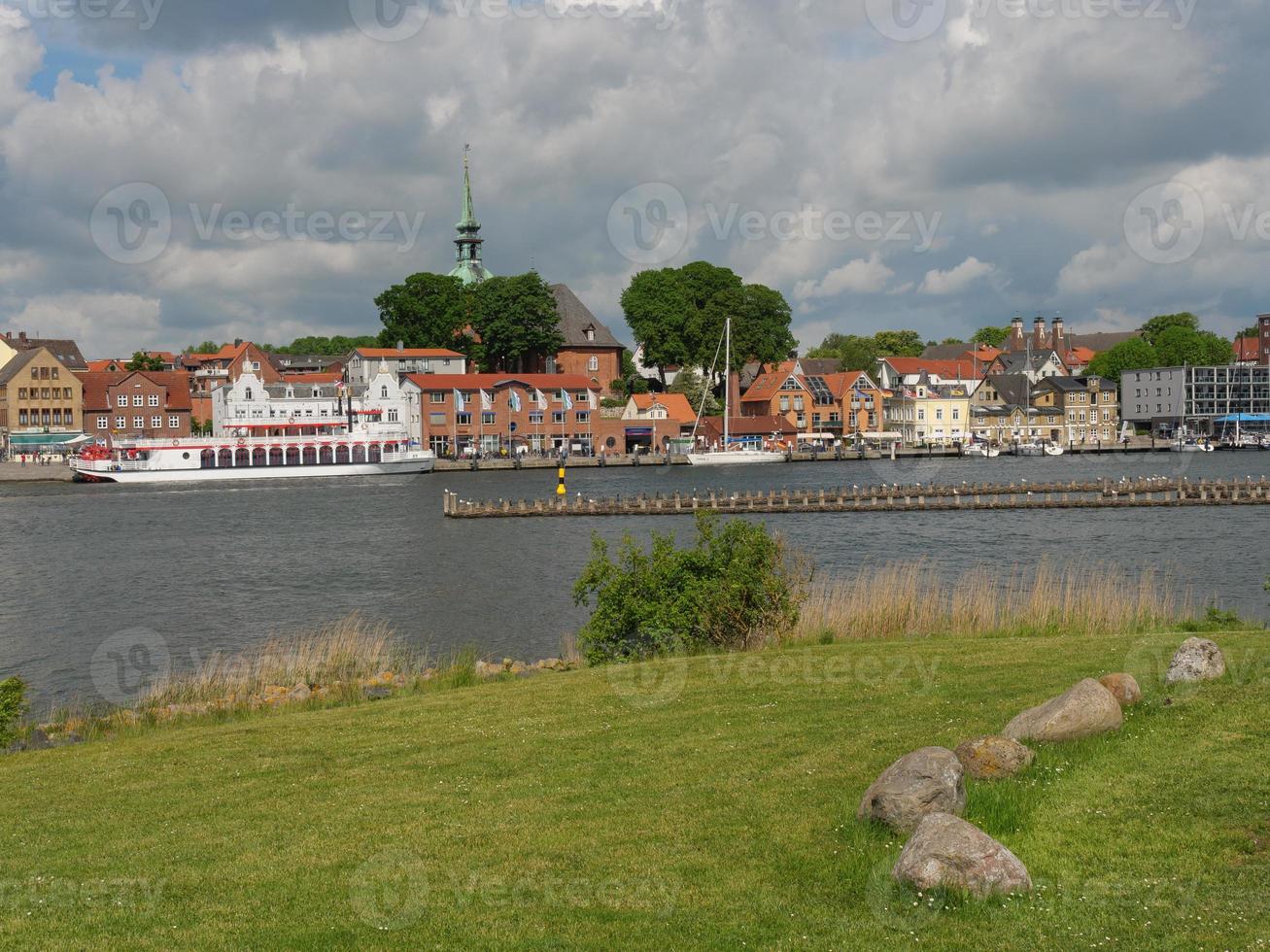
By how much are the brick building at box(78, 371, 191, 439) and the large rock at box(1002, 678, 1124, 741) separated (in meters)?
127

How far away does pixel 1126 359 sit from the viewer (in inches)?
6171

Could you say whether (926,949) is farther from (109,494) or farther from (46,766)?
(109,494)

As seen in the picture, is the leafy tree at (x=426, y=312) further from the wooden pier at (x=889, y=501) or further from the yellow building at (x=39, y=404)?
the wooden pier at (x=889, y=501)

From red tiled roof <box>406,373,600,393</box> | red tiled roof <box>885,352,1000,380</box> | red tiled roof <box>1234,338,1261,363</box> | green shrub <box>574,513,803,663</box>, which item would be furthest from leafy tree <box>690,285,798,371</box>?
green shrub <box>574,513,803,663</box>

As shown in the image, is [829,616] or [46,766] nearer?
[46,766]

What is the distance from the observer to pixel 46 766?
16.2 meters

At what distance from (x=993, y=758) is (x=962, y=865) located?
8.06 feet

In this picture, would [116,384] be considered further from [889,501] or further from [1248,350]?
[1248,350]

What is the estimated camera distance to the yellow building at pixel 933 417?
468 feet

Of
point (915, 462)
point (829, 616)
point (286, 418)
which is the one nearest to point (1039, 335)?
point (915, 462)

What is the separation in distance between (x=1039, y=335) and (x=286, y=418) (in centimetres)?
11445

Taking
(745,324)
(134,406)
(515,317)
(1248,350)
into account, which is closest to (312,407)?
(134,406)

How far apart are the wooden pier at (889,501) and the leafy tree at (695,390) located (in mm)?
59616

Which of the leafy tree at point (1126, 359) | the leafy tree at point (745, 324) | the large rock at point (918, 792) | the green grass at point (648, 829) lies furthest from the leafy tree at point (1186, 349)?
the large rock at point (918, 792)
